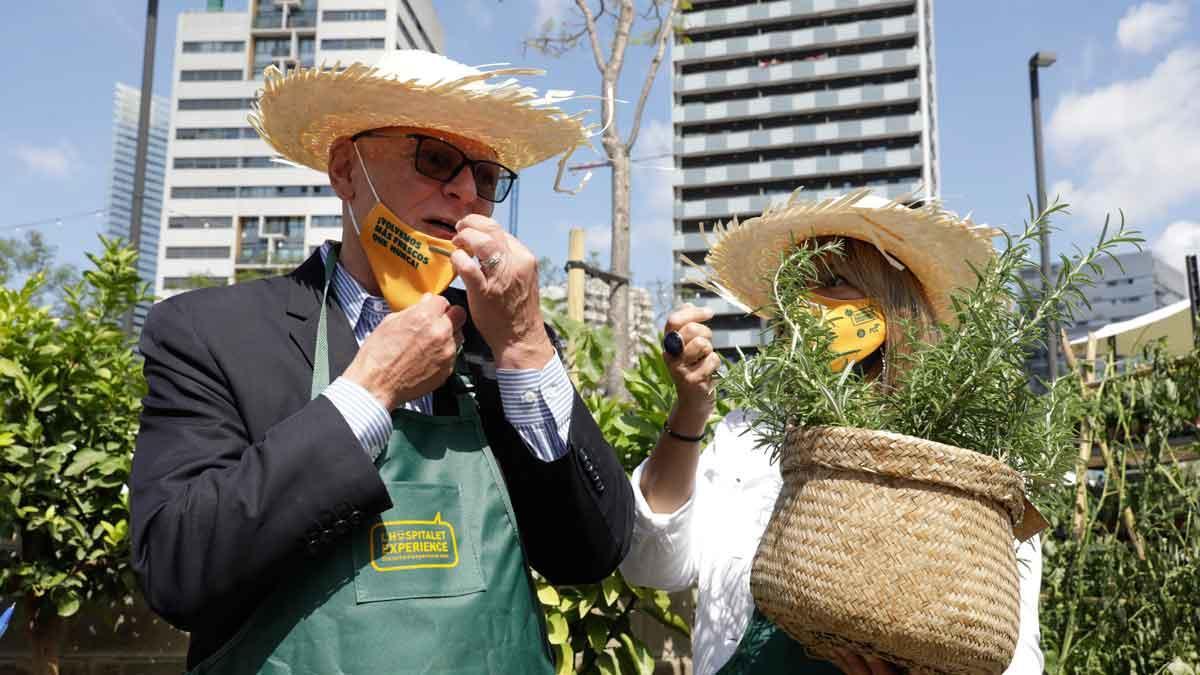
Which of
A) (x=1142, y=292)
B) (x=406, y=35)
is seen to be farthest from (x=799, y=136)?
(x=1142, y=292)

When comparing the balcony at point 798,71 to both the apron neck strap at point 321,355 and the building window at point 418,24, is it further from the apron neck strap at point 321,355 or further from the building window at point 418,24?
the apron neck strap at point 321,355

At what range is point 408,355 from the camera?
1510 mm

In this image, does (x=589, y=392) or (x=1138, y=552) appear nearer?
(x=1138, y=552)

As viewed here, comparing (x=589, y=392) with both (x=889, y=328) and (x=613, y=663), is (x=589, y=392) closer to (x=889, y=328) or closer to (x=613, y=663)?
(x=613, y=663)

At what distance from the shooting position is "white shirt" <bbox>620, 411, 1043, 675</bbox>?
208 cm

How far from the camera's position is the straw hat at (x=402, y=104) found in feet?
6.05

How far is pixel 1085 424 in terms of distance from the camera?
12.1ft

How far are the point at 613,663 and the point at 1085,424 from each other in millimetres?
1949

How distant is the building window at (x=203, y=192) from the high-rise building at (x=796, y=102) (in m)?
43.9

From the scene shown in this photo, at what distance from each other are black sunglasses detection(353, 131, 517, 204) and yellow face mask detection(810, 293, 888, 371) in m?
0.69

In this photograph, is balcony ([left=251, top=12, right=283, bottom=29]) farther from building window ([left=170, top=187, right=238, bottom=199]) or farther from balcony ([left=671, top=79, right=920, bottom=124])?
balcony ([left=671, top=79, right=920, bottom=124])

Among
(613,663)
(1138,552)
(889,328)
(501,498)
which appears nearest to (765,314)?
(889,328)

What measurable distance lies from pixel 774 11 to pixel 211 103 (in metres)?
54.7

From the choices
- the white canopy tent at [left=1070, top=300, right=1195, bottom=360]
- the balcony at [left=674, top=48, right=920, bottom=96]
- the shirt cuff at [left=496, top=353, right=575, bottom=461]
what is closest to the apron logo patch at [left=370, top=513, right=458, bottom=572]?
the shirt cuff at [left=496, top=353, right=575, bottom=461]
